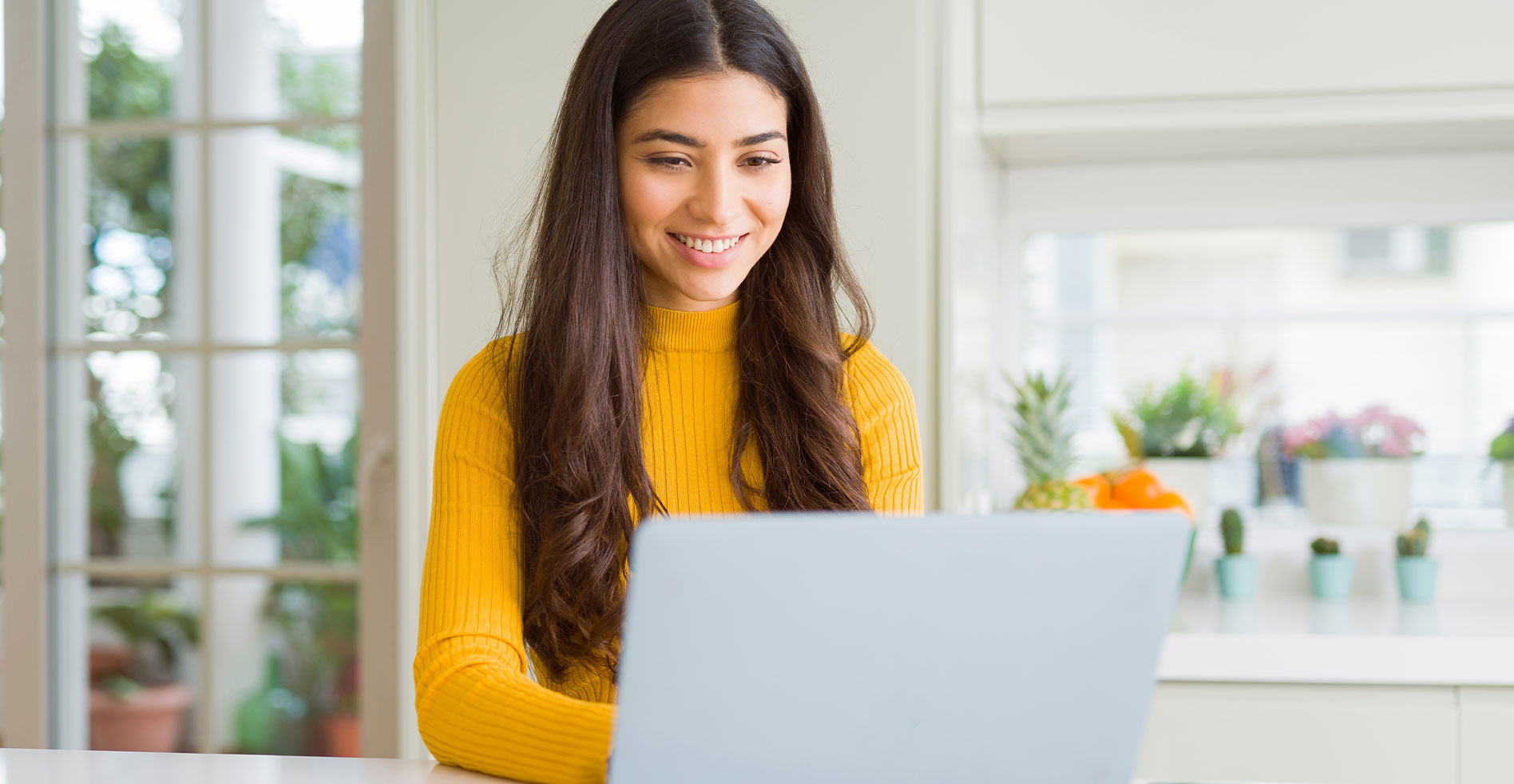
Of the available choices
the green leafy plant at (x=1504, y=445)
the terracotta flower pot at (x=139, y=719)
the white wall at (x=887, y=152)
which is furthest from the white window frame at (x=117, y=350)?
the green leafy plant at (x=1504, y=445)

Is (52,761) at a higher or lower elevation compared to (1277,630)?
higher

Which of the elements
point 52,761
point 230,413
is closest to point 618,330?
point 52,761

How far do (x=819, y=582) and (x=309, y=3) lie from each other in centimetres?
341

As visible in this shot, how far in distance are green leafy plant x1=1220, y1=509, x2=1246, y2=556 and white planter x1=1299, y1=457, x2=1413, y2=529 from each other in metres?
0.25

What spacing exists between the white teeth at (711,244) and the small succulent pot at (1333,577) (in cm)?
146

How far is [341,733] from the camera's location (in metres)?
2.71

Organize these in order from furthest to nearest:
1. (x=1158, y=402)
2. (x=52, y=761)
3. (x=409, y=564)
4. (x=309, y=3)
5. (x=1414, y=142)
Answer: (x=309, y=3) < (x=1158, y=402) < (x=1414, y=142) < (x=409, y=564) < (x=52, y=761)

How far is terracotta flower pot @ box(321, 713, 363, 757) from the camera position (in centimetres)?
271

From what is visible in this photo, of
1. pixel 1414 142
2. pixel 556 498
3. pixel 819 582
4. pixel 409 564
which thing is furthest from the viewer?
pixel 1414 142

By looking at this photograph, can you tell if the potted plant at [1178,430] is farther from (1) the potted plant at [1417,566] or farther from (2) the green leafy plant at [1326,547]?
(1) the potted plant at [1417,566]

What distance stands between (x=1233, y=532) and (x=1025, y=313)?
572mm

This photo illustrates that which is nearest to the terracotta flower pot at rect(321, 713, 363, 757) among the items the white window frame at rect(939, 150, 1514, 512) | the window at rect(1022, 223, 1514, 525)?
the white window frame at rect(939, 150, 1514, 512)

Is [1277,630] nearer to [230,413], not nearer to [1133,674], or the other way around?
[1133,674]

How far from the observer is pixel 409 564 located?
6.03 ft
